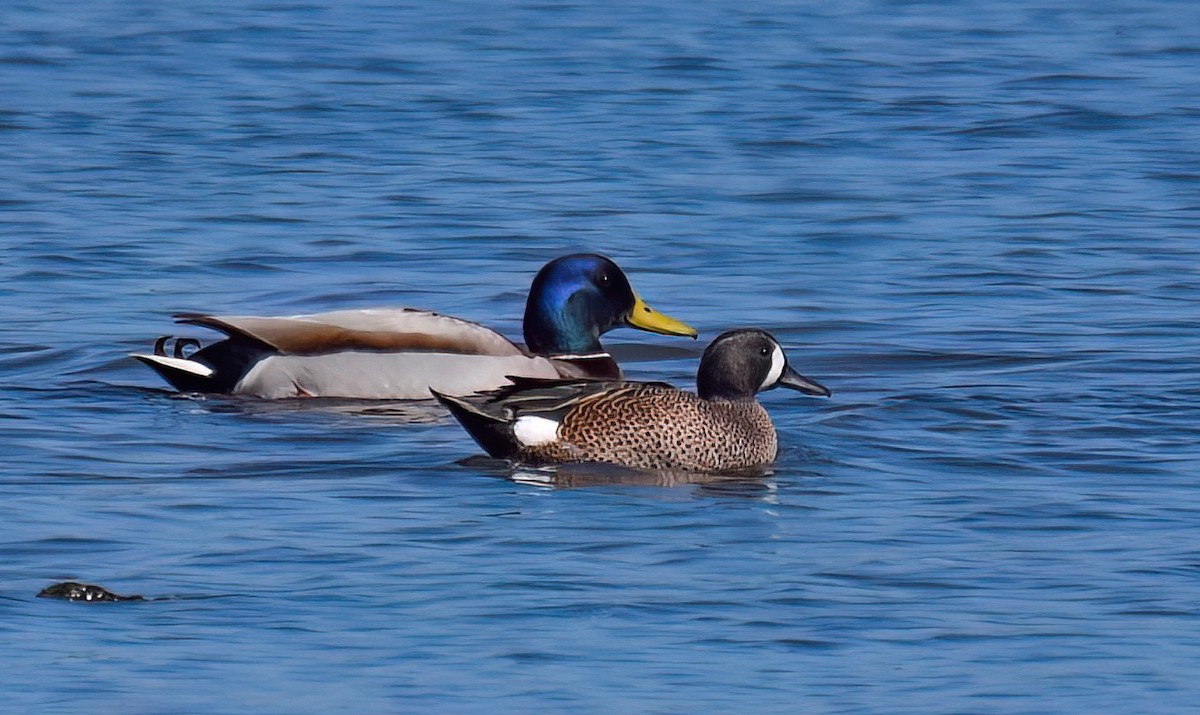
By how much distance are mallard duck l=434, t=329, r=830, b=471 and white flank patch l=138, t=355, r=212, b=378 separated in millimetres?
2101

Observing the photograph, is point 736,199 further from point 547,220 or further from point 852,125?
point 852,125

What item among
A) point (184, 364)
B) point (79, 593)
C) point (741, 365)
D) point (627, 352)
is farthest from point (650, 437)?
point (627, 352)

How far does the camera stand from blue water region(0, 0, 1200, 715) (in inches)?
276

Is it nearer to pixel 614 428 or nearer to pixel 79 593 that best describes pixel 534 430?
pixel 614 428

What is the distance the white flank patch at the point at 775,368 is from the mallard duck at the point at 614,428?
297mm

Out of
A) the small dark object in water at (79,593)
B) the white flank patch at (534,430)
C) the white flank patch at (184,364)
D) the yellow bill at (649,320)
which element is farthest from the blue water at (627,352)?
the yellow bill at (649,320)

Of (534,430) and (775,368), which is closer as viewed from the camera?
(534,430)

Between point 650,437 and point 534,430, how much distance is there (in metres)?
0.48

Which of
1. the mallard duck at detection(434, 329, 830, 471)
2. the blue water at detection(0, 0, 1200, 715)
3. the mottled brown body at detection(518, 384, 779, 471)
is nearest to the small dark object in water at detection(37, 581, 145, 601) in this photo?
the blue water at detection(0, 0, 1200, 715)

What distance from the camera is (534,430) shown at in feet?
33.1

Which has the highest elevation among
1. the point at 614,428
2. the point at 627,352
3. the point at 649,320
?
the point at 649,320

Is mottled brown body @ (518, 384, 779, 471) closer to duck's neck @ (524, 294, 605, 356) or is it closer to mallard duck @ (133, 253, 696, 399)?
mallard duck @ (133, 253, 696, 399)

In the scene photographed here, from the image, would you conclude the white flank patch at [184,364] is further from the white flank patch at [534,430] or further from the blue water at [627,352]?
the white flank patch at [534,430]

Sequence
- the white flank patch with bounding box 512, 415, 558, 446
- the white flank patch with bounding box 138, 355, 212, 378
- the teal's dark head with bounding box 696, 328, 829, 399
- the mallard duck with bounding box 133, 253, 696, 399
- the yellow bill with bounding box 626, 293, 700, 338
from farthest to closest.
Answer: the yellow bill with bounding box 626, 293, 700, 338 < the mallard duck with bounding box 133, 253, 696, 399 < the white flank patch with bounding box 138, 355, 212, 378 < the teal's dark head with bounding box 696, 328, 829, 399 < the white flank patch with bounding box 512, 415, 558, 446
